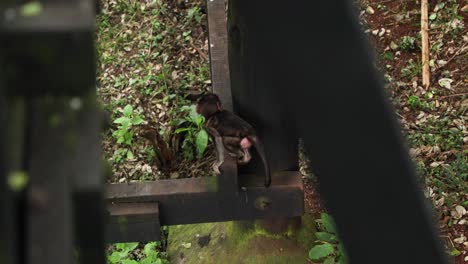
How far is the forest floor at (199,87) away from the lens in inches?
177

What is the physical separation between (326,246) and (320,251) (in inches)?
1.7

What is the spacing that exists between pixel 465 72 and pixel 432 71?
0.72ft

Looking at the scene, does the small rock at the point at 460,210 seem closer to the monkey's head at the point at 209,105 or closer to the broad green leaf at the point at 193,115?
the broad green leaf at the point at 193,115

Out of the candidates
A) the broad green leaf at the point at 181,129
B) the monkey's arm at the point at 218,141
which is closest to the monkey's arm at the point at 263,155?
the monkey's arm at the point at 218,141

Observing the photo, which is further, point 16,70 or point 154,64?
point 154,64

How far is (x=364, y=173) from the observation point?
42.0 inches

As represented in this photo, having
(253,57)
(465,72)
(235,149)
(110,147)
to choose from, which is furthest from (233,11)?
(465,72)

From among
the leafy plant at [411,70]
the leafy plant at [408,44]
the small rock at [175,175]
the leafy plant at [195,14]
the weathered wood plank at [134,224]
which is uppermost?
the leafy plant at [195,14]

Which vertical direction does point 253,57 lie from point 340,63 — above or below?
above

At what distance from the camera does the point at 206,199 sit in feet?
10.7

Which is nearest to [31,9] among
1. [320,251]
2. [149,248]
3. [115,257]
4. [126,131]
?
[320,251]

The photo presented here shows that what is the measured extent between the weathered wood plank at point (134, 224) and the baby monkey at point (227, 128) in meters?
0.36

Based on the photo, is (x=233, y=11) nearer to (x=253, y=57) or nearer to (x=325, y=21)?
(x=253, y=57)

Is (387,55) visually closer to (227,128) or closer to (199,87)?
(199,87)
